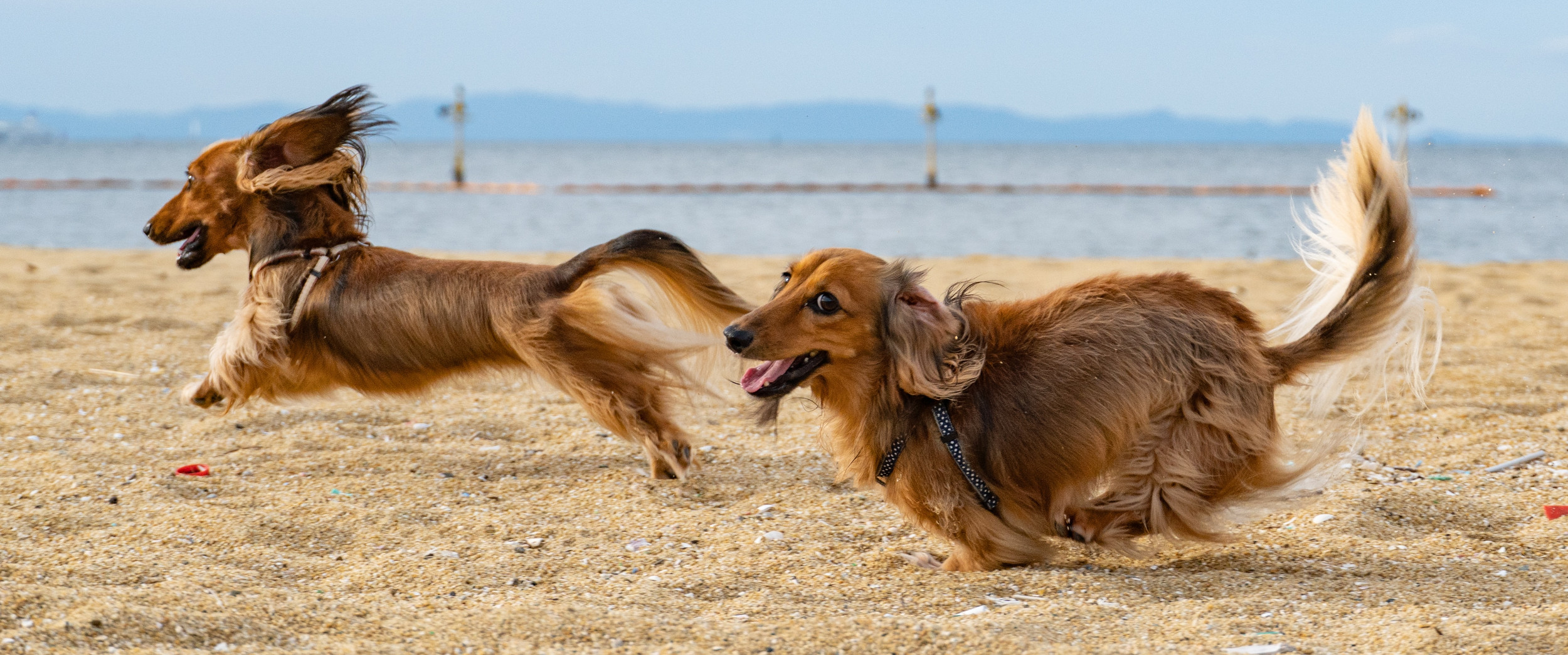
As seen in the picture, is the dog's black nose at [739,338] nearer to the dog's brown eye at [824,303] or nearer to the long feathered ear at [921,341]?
the dog's brown eye at [824,303]

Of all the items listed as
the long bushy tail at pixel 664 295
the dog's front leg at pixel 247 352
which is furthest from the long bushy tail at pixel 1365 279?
the dog's front leg at pixel 247 352

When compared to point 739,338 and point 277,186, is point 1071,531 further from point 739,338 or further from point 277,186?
point 277,186

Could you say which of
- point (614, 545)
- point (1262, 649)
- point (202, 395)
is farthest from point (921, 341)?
point (202, 395)

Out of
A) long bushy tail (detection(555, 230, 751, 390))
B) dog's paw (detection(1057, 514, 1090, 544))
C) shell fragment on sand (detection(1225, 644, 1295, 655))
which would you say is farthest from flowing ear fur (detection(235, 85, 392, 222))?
shell fragment on sand (detection(1225, 644, 1295, 655))

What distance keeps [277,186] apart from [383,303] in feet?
2.19

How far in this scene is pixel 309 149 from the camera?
4719mm

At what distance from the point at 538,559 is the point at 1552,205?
101 feet

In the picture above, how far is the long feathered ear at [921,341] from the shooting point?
3.20 meters

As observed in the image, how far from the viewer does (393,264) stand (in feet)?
15.0

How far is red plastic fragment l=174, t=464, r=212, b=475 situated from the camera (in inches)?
175

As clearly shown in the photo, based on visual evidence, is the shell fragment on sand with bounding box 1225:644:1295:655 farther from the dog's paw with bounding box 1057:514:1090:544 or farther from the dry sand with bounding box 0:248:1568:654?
the dog's paw with bounding box 1057:514:1090:544

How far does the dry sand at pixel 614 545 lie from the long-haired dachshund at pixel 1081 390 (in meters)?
0.19

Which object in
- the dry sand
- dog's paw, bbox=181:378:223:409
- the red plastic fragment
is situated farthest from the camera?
dog's paw, bbox=181:378:223:409

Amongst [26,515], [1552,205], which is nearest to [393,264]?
[26,515]
